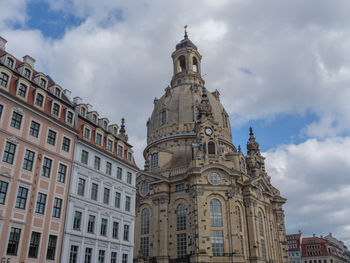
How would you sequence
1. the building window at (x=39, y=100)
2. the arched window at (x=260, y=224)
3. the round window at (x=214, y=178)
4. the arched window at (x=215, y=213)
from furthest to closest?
the arched window at (x=260, y=224) < the round window at (x=214, y=178) < the arched window at (x=215, y=213) < the building window at (x=39, y=100)

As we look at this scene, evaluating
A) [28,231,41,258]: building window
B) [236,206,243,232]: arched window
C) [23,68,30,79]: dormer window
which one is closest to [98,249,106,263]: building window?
[28,231,41,258]: building window

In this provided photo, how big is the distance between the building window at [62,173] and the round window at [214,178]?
2901 cm

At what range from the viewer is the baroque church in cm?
4956

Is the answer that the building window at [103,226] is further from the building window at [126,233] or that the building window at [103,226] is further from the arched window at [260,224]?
the arched window at [260,224]

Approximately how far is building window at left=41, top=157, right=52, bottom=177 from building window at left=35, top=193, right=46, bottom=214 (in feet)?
5.47

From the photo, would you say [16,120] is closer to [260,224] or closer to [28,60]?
[28,60]

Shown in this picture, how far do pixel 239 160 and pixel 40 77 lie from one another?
3958 centimetres

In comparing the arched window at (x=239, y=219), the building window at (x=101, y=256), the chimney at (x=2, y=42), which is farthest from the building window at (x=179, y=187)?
the chimney at (x=2, y=42)

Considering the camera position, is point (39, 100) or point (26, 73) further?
point (26, 73)

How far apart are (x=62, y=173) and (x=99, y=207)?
496 centimetres

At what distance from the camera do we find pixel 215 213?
167 feet

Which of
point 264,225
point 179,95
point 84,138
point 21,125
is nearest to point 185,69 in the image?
point 179,95

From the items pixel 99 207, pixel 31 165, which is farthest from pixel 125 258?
pixel 31 165

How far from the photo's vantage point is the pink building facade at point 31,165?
2317cm
